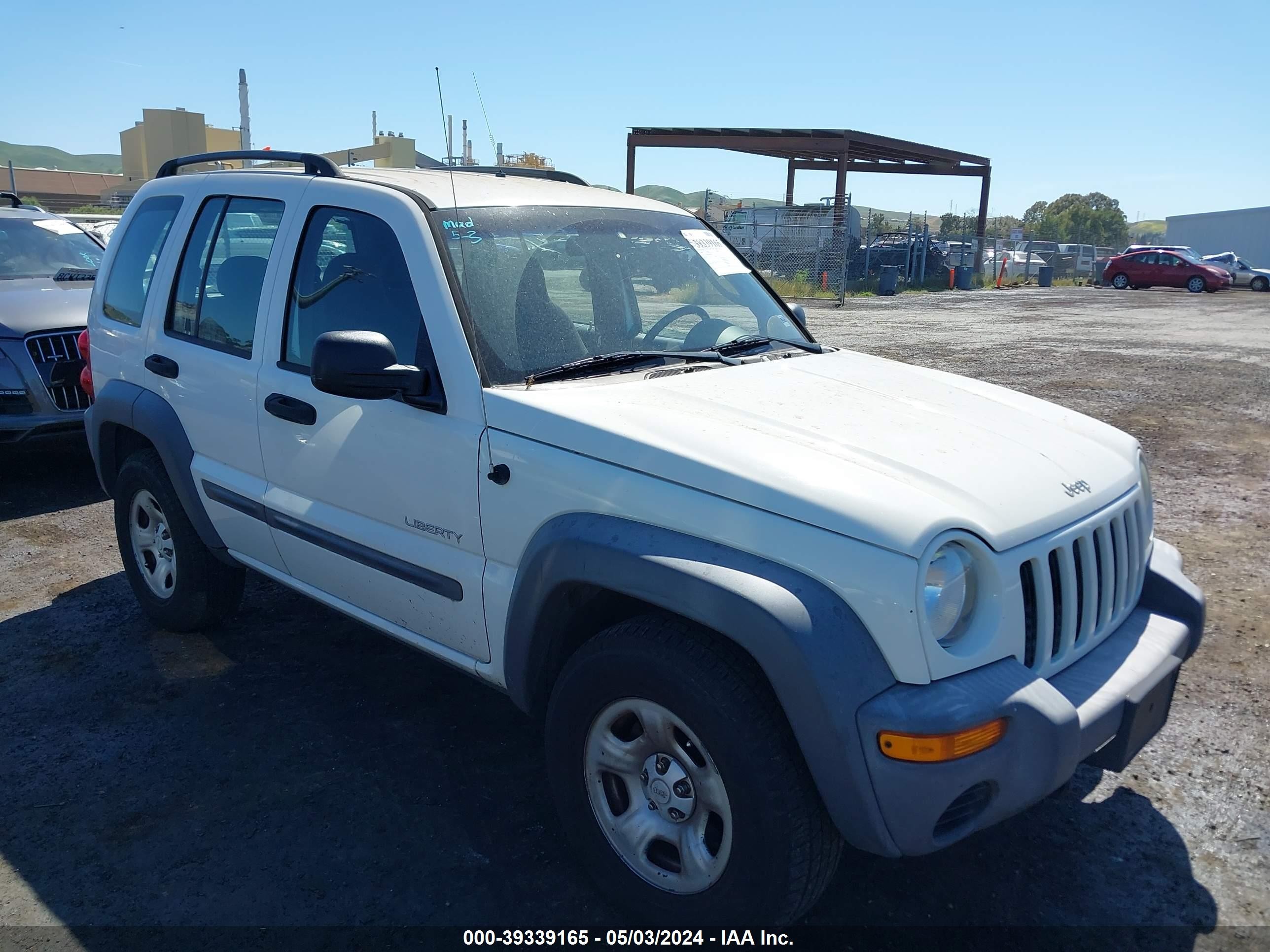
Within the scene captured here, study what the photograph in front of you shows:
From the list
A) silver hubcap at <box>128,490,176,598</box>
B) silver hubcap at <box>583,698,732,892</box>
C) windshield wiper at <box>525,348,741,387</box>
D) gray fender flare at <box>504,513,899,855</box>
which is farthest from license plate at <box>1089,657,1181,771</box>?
silver hubcap at <box>128,490,176,598</box>

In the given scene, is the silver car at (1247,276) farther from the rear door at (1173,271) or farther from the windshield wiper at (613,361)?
the windshield wiper at (613,361)

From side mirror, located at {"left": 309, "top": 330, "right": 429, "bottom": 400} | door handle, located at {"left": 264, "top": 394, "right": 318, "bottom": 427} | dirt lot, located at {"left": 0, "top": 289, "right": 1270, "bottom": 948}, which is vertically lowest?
dirt lot, located at {"left": 0, "top": 289, "right": 1270, "bottom": 948}

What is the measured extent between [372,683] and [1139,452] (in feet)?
10.1

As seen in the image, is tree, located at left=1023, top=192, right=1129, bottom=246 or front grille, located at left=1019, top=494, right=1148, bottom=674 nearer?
front grille, located at left=1019, top=494, right=1148, bottom=674

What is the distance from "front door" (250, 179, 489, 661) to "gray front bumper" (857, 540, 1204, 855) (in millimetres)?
1351

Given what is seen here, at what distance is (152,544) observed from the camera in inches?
186

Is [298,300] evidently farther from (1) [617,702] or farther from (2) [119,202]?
(2) [119,202]

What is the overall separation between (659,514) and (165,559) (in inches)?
121

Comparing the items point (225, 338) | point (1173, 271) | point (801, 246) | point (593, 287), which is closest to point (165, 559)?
point (225, 338)

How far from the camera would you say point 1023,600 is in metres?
2.48

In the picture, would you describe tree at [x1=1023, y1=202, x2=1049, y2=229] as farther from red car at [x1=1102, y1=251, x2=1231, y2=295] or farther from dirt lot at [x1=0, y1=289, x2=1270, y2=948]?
dirt lot at [x1=0, y1=289, x2=1270, y2=948]

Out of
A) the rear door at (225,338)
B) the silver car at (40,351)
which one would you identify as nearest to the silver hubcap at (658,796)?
the rear door at (225,338)

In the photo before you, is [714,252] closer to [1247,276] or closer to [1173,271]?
[1173,271]

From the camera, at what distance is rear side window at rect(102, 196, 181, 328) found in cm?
452
